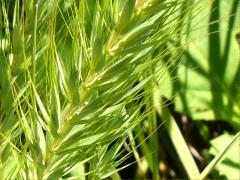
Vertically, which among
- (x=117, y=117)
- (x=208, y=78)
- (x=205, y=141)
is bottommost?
(x=205, y=141)

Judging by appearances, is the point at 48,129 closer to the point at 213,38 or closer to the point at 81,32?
the point at 81,32

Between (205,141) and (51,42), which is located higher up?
(51,42)

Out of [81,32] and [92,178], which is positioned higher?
[81,32]

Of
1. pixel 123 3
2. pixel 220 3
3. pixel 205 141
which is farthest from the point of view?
pixel 205 141

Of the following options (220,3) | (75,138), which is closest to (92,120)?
(75,138)

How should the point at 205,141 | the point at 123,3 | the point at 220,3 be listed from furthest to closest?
the point at 205,141
the point at 220,3
the point at 123,3

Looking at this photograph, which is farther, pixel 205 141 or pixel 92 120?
pixel 205 141

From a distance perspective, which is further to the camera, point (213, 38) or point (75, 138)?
point (213, 38)

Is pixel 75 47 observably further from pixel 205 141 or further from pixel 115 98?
pixel 205 141
